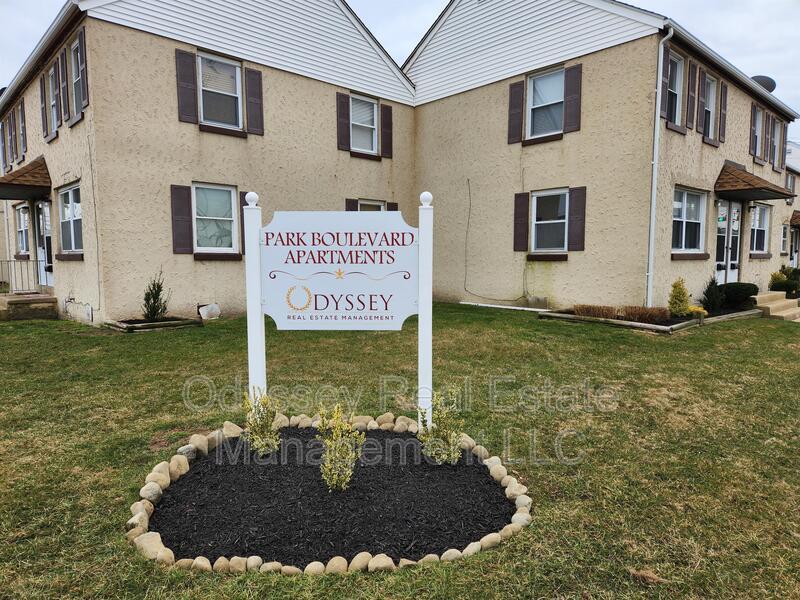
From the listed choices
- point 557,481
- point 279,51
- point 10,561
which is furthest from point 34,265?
point 557,481

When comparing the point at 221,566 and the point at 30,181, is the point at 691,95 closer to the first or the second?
the point at 221,566

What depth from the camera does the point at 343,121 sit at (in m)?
12.4

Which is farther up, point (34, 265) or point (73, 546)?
point (34, 265)

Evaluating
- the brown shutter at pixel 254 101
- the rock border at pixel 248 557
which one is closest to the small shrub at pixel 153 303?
the brown shutter at pixel 254 101

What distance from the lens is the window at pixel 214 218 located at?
33.7ft

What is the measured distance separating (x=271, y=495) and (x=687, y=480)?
271 centimetres

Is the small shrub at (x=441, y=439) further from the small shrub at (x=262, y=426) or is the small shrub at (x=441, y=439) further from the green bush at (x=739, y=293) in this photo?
the green bush at (x=739, y=293)

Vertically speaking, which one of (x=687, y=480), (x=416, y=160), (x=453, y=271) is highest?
(x=416, y=160)

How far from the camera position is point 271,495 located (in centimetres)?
289

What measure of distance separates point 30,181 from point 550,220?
470 inches

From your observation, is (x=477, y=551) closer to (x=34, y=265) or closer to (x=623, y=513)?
(x=623, y=513)

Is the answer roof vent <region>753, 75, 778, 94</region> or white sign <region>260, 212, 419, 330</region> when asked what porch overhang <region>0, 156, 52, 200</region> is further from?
roof vent <region>753, 75, 778, 94</region>

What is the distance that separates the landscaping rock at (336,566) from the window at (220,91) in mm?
10111

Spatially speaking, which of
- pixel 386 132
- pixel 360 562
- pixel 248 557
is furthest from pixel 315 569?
pixel 386 132
